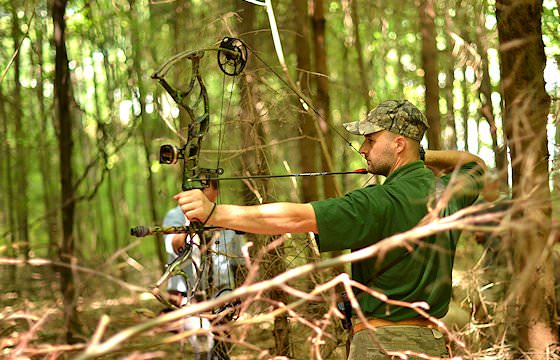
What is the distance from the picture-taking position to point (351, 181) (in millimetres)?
18891

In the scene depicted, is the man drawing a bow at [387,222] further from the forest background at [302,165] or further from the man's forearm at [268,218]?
the forest background at [302,165]

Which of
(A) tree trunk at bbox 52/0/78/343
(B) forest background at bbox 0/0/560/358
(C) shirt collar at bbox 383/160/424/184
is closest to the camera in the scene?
(B) forest background at bbox 0/0/560/358

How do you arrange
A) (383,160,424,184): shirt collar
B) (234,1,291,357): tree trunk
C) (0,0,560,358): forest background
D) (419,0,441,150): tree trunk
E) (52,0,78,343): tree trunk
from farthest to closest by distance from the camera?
1. (419,0,441,150): tree trunk
2. (52,0,78,343): tree trunk
3. (234,1,291,357): tree trunk
4. (383,160,424,184): shirt collar
5. (0,0,560,358): forest background

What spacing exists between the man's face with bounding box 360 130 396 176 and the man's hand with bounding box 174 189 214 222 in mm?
958

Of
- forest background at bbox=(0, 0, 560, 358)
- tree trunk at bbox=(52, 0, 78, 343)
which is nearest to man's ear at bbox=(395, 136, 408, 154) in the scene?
forest background at bbox=(0, 0, 560, 358)

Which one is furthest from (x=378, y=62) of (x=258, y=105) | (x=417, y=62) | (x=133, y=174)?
(x=258, y=105)

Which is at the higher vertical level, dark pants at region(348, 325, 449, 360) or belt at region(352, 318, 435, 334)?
belt at region(352, 318, 435, 334)

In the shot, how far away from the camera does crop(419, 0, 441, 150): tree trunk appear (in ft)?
26.7

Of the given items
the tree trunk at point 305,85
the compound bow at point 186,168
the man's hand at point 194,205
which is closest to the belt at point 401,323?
the compound bow at point 186,168

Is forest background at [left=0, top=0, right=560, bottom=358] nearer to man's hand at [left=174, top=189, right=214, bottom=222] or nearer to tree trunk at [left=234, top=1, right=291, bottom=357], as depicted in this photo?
tree trunk at [left=234, top=1, right=291, bottom=357]

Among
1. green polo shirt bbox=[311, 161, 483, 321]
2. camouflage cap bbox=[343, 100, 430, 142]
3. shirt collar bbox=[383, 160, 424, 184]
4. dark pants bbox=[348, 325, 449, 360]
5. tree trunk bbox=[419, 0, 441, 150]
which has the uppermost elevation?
tree trunk bbox=[419, 0, 441, 150]

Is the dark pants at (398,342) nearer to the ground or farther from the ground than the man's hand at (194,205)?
nearer to the ground

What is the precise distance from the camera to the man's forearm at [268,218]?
3.17m

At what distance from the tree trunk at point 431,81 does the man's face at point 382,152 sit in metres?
4.59
